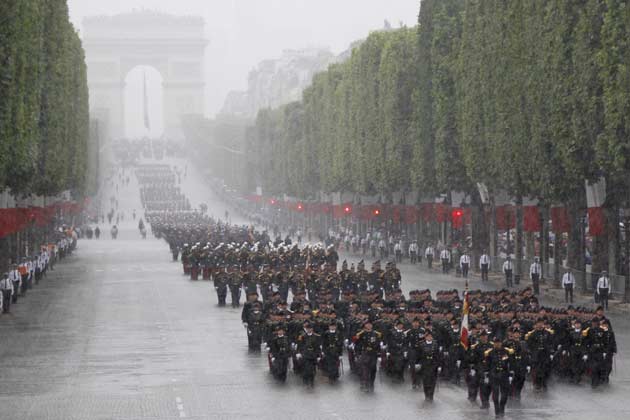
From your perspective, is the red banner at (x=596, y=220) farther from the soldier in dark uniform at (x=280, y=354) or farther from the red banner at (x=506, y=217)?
the soldier in dark uniform at (x=280, y=354)

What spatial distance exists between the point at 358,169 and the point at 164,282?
39637 millimetres

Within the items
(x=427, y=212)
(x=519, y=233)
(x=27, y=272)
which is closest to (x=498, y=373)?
(x=27, y=272)

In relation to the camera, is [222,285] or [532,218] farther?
[532,218]

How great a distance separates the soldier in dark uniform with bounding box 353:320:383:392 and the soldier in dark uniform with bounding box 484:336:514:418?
3.85m

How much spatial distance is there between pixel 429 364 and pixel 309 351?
363 cm

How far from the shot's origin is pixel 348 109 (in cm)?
11925

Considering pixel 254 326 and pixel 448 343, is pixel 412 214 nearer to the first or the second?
pixel 254 326

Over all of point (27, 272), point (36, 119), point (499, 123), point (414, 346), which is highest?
point (36, 119)

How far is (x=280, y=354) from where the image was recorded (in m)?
35.7

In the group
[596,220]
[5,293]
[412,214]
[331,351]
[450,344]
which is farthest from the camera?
[412,214]

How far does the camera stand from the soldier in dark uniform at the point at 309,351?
35094 millimetres

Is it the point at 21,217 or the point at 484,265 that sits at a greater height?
the point at 21,217

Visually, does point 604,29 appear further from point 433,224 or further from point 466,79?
point 433,224

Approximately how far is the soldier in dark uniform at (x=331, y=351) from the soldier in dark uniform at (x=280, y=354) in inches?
32.7
